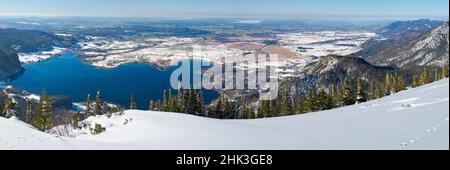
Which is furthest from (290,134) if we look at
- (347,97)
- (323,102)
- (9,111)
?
(347,97)

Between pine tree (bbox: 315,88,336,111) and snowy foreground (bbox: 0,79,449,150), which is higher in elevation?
snowy foreground (bbox: 0,79,449,150)

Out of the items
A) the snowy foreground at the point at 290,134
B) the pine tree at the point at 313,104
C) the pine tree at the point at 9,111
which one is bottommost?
the pine tree at the point at 313,104

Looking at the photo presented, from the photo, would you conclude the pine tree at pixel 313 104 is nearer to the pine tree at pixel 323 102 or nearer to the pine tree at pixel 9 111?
the pine tree at pixel 323 102

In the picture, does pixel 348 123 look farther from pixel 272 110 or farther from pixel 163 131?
pixel 272 110

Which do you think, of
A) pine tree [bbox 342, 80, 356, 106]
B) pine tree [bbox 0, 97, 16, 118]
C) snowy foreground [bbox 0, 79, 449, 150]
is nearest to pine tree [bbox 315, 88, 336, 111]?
pine tree [bbox 342, 80, 356, 106]

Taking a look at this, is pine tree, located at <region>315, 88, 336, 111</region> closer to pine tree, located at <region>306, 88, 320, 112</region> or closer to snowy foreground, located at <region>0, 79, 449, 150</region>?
pine tree, located at <region>306, 88, 320, 112</region>

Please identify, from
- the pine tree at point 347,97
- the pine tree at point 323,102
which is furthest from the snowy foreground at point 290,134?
the pine tree at point 347,97

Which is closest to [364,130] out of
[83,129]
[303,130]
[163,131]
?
[303,130]
